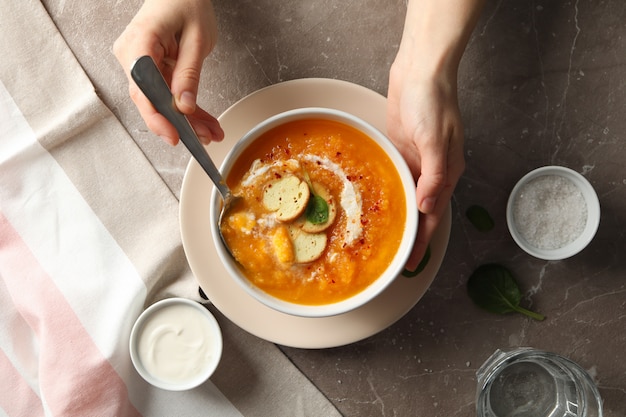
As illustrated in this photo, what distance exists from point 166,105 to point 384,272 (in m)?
0.82

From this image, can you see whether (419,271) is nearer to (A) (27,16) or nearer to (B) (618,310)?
(B) (618,310)

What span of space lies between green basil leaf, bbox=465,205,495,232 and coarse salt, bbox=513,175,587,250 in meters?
0.09

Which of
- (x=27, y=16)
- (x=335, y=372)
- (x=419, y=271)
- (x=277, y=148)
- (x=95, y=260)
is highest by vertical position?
(x=27, y=16)

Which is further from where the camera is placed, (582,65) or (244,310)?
(582,65)

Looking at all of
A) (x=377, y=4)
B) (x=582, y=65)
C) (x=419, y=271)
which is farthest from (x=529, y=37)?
(x=419, y=271)

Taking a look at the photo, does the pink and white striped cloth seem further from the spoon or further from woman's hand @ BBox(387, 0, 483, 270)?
woman's hand @ BBox(387, 0, 483, 270)

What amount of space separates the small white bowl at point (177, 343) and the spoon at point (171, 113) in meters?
0.45

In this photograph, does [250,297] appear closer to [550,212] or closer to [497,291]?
[497,291]

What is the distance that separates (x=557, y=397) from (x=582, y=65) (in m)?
1.23

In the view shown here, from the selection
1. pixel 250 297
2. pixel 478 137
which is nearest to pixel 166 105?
pixel 250 297

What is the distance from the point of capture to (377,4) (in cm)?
227

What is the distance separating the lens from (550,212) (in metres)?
2.23

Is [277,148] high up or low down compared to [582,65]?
up

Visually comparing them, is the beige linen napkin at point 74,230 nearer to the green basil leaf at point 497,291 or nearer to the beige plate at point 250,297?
the beige plate at point 250,297
